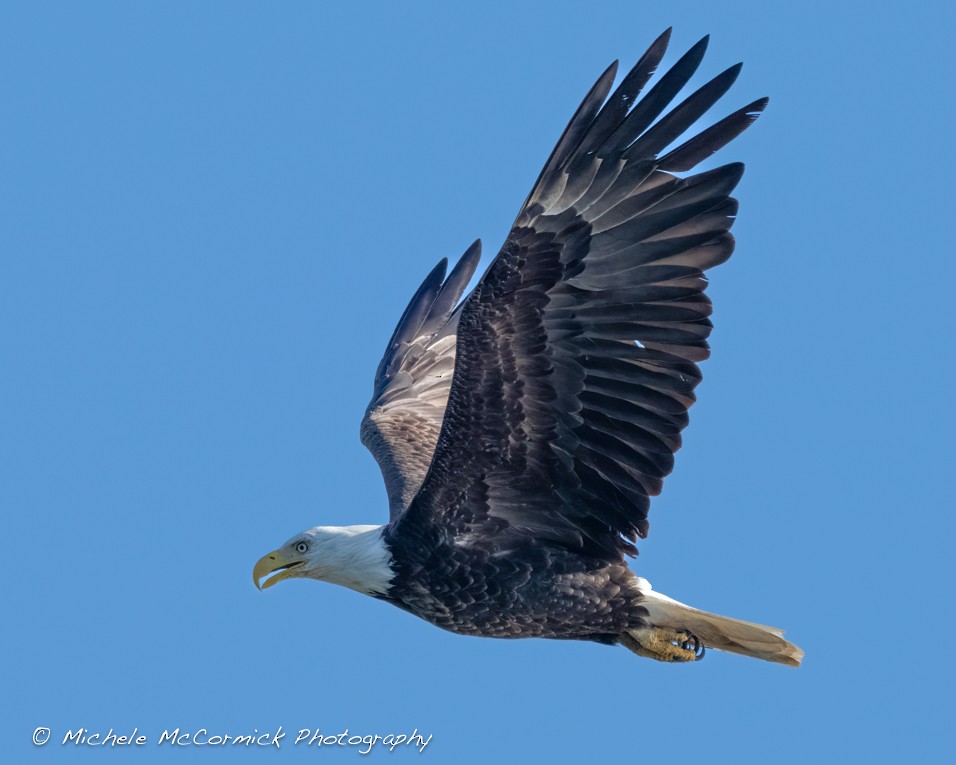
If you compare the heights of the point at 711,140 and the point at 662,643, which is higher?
the point at 711,140

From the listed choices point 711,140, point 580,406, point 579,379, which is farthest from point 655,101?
point 580,406

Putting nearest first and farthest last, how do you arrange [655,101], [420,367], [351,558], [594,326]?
[655,101], [594,326], [351,558], [420,367]

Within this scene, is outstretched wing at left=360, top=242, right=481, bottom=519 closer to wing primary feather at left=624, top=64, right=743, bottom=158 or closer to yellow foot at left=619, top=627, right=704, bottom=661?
yellow foot at left=619, top=627, right=704, bottom=661

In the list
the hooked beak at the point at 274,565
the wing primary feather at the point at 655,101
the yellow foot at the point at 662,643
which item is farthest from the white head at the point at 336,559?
the wing primary feather at the point at 655,101

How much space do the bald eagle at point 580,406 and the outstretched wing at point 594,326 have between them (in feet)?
0.04

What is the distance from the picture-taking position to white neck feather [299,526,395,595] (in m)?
11.0

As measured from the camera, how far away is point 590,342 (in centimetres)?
1040

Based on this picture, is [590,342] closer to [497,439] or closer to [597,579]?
[497,439]

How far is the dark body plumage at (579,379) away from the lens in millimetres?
10164

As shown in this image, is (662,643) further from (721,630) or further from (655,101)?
(655,101)

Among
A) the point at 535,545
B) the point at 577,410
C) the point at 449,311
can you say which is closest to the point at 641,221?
the point at 577,410

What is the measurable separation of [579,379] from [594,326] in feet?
1.03

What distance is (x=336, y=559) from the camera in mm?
11148

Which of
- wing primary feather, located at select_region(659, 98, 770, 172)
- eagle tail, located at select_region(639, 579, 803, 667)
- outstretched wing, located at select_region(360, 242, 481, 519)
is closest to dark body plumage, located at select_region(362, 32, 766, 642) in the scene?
wing primary feather, located at select_region(659, 98, 770, 172)
